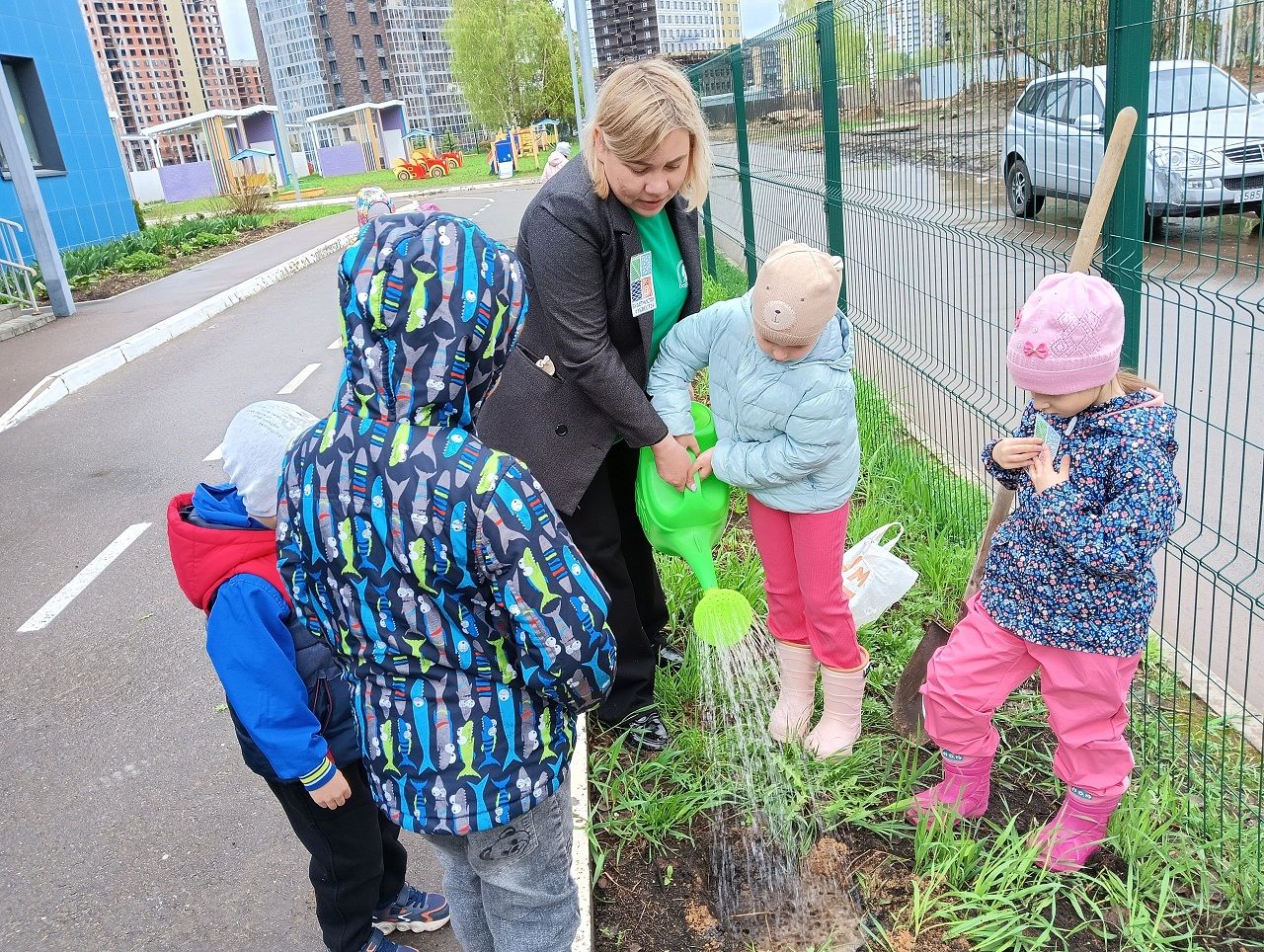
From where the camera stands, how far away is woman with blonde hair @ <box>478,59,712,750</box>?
2.33 meters

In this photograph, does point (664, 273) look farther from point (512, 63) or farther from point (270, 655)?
point (512, 63)

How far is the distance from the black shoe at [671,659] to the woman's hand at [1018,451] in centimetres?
146

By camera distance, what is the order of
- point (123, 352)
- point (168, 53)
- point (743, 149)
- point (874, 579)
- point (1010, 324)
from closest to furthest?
1. point (874, 579)
2. point (1010, 324)
3. point (743, 149)
4. point (123, 352)
5. point (168, 53)

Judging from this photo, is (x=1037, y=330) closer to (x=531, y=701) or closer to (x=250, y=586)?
(x=531, y=701)

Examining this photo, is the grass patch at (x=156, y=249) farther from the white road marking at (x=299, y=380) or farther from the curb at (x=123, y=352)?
the white road marking at (x=299, y=380)

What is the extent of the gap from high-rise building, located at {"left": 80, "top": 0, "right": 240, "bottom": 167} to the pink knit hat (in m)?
163

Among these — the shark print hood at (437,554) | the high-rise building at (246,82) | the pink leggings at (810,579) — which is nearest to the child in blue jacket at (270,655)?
the shark print hood at (437,554)

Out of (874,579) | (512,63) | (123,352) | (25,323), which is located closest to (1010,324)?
(874,579)

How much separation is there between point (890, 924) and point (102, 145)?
22.3m

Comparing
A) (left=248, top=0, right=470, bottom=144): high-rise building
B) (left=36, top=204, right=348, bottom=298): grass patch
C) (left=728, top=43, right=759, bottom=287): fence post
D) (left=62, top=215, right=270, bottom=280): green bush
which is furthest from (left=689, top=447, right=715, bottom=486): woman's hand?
(left=248, top=0, right=470, bottom=144): high-rise building

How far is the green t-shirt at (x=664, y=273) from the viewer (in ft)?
8.55

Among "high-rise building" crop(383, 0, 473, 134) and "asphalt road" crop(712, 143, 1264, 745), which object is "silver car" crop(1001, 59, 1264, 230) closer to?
"asphalt road" crop(712, 143, 1264, 745)

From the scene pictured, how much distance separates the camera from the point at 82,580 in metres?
4.99

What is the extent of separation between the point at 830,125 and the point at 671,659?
263 cm
